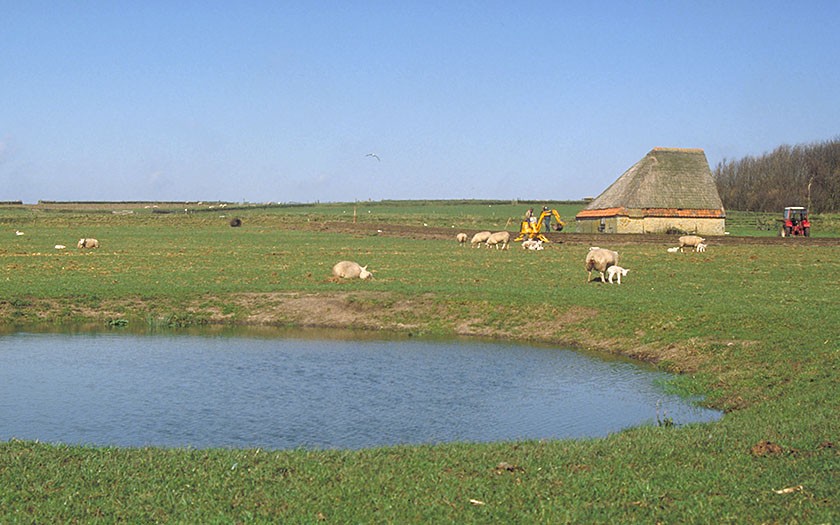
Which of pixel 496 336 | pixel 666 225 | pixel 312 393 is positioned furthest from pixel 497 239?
pixel 312 393

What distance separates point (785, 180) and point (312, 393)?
14180 centimetres

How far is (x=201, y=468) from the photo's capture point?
1106cm

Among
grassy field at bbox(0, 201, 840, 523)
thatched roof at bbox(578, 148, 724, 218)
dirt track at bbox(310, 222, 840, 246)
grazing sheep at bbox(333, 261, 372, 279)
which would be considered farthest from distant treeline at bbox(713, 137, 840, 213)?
grazing sheep at bbox(333, 261, 372, 279)

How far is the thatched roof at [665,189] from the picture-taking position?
8088 cm

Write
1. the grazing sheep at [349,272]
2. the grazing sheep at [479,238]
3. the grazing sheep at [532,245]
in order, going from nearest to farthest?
the grazing sheep at [349,272]
the grazing sheep at [532,245]
the grazing sheep at [479,238]

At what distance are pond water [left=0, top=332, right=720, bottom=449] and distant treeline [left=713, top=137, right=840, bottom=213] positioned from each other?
114 meters

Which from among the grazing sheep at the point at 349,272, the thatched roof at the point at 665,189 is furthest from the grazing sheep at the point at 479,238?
the thatched roof at the point at 665,189

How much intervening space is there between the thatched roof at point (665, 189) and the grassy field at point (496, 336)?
2560 cm

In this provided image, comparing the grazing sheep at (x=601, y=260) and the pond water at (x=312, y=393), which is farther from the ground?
the grazing sheep at (x=601, y=260)

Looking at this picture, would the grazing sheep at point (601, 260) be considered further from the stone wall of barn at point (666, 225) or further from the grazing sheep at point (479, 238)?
the stone wall of barn at point (666, 225)

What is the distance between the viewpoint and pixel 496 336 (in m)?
26.7

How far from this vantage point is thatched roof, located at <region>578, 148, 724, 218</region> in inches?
3184

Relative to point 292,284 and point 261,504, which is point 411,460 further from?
point 292,284

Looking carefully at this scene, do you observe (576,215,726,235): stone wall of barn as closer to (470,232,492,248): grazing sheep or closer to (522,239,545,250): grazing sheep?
(470,232,492,248): grazing sheep
